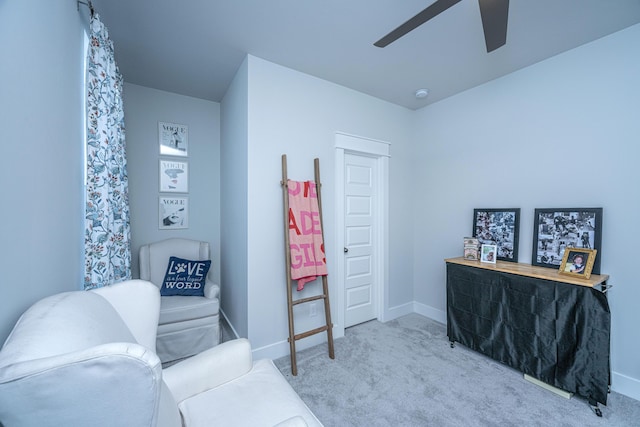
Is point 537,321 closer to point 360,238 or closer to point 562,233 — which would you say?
point 562,233

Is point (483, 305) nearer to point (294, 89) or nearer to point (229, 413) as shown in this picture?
point (229, 413)

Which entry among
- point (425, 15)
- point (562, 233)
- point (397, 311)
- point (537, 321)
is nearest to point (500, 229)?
point (562, 233)

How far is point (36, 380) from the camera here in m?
0.48

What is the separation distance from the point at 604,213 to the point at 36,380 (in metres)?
3.18

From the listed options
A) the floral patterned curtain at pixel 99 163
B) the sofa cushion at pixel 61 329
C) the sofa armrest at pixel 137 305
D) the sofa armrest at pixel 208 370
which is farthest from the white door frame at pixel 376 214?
the sofa cushion at pixel 61 329

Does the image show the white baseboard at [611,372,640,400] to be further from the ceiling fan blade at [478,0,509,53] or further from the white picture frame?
the ceiling fan blade at [478,0,509,53]

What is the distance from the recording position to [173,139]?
2965 millimetres

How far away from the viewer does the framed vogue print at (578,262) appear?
1.82 meters

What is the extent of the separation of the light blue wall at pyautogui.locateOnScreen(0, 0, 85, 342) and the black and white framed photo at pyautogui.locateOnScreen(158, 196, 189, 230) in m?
1.54

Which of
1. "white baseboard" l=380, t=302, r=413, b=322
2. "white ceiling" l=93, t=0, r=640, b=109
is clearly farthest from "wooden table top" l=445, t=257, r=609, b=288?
"white ceiling" l=93, t=0, r=640, b=109

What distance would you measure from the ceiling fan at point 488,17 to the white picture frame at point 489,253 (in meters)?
1.73

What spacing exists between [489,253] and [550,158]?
3.29ft

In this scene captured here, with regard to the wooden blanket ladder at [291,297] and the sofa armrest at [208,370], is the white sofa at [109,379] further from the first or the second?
the wooden blanket ladder at [291,297]

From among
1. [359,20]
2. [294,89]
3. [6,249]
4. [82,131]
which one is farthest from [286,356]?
[359,20]
